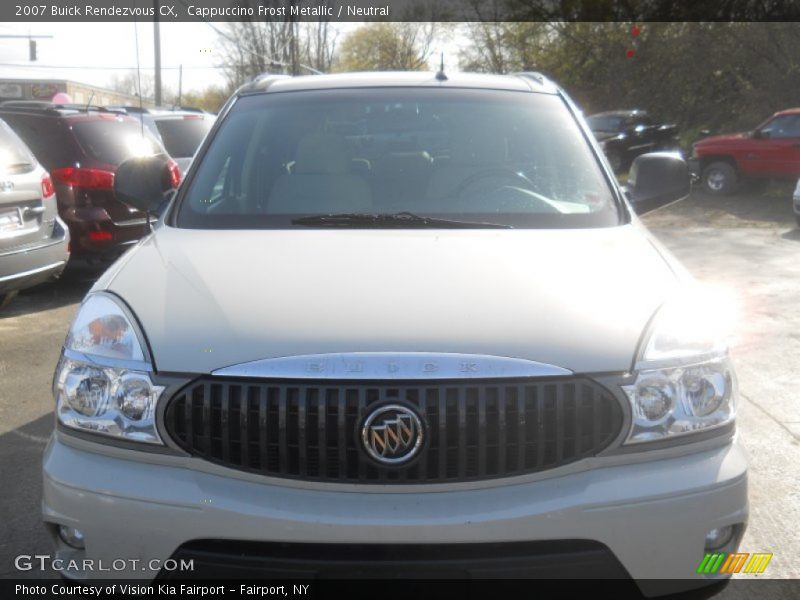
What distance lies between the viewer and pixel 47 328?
24.2ft

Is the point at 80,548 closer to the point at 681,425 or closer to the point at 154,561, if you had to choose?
the point at 154,561

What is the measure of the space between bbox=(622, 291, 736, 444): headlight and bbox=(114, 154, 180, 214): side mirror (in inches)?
95.1

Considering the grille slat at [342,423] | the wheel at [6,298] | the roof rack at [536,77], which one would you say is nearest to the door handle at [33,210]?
the wheel at [6,298]

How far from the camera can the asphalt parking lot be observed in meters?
3.71

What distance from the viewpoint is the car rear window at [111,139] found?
8.73 m

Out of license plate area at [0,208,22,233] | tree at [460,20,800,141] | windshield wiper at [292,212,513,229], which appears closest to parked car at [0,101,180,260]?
license plate area at [0,208,22,233]

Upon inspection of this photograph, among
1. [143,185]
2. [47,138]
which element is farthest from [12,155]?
[143,185]

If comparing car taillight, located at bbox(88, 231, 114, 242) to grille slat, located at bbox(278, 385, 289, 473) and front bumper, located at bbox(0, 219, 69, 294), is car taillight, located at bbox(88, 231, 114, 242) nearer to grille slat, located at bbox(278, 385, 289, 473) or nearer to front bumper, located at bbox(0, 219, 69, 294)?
front bumper, located at bbox(0, 219, 69, 294)

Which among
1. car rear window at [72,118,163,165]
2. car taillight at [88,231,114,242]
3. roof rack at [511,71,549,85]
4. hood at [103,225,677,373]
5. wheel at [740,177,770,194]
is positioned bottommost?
wheel at [740,177,770,194]

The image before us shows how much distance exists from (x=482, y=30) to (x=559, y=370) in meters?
36.8

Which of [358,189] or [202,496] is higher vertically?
[358,189]

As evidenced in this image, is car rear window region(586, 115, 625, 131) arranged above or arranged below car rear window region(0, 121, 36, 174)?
below

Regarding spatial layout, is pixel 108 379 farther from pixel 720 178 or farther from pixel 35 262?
pixel 720 178

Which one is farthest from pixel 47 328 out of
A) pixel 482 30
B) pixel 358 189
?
pixel 482 30
